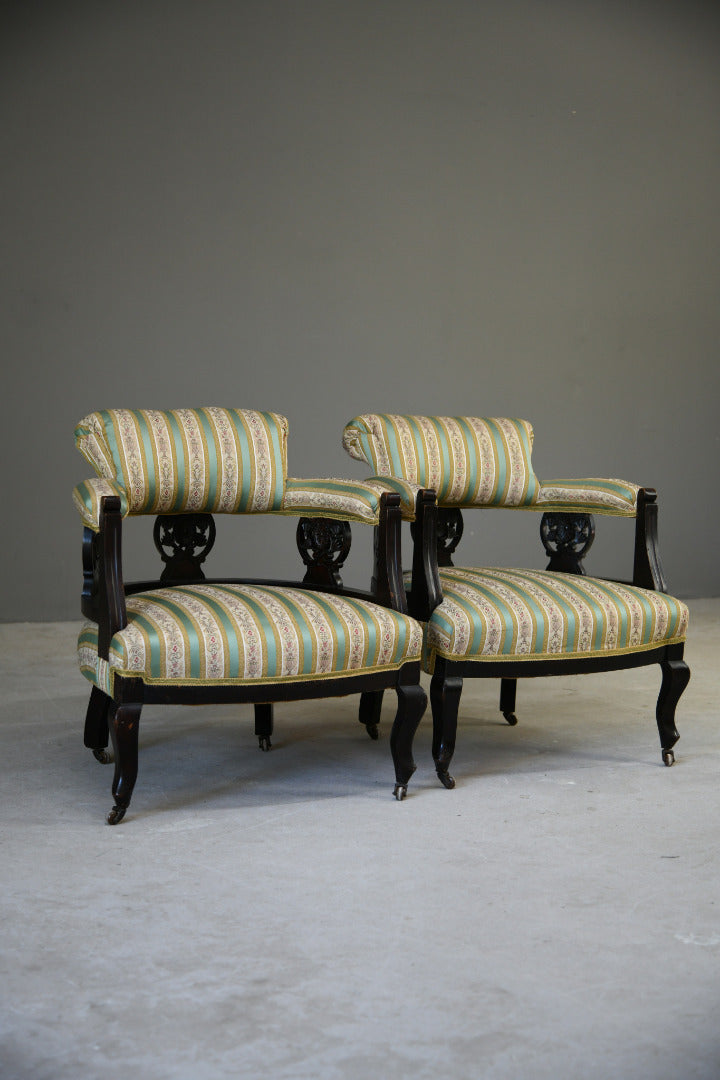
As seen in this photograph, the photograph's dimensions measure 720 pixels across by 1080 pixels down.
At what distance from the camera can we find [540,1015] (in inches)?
62.2

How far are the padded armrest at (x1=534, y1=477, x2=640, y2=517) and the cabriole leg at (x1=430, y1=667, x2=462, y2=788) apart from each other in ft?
2.14

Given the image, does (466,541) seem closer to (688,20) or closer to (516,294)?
(516,294)

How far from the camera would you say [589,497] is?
3018 millimetres

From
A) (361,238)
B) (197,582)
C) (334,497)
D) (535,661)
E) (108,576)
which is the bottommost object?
(535,661)

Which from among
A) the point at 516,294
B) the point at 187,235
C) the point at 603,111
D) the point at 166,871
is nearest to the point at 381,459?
the point at 166,871

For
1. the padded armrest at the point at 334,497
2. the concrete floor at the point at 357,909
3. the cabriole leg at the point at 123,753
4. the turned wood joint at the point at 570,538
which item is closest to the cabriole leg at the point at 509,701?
the concrete floor at the point at 357,909

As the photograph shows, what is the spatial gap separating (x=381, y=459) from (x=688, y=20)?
12.9ft

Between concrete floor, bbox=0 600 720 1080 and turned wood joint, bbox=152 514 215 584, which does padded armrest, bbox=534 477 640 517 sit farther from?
turned wood joint, bbox=152 514 215 584

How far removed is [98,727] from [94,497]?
0.70m

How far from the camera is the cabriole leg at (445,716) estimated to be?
2607 millimetres

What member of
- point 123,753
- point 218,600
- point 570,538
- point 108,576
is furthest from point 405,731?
point 570,538

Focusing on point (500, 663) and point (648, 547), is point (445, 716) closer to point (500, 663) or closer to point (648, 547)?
point (500, 663)

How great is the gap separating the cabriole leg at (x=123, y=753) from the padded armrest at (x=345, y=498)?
0.70 m

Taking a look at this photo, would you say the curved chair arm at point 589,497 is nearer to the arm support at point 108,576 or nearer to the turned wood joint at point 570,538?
the turned wood joint at point 570,538
